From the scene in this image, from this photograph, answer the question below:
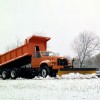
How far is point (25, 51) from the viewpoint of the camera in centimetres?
2430

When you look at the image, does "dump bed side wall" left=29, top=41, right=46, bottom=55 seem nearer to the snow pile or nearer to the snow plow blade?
the snow plow blade

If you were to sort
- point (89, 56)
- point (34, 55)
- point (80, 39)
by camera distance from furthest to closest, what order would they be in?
point (80, 39) → point (89, 56) → point (34, 55)

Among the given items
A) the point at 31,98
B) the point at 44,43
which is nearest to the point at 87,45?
the point at 44,43

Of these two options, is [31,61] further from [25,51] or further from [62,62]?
[62,62]

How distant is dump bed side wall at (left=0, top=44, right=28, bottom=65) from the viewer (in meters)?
24.4

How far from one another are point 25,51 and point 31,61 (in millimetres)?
1055

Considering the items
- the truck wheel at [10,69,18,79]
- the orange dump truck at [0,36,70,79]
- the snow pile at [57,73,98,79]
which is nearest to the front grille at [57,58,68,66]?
the orange dump truck at [0,36,70,79]

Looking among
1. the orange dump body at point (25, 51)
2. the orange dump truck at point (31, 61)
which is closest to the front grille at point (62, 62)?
the orange dump truck at point (31, 61)

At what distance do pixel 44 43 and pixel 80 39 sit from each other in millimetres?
53141

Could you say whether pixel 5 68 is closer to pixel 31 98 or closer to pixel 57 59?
pixel 57 59

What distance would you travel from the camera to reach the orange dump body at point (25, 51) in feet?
79.8

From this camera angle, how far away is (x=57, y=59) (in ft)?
75.1

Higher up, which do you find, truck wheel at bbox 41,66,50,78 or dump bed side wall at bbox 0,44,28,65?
dump bed side wall at bbox 0,44,28,65

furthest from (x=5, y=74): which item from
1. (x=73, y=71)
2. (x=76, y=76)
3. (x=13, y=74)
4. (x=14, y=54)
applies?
(x=76, y=76)
